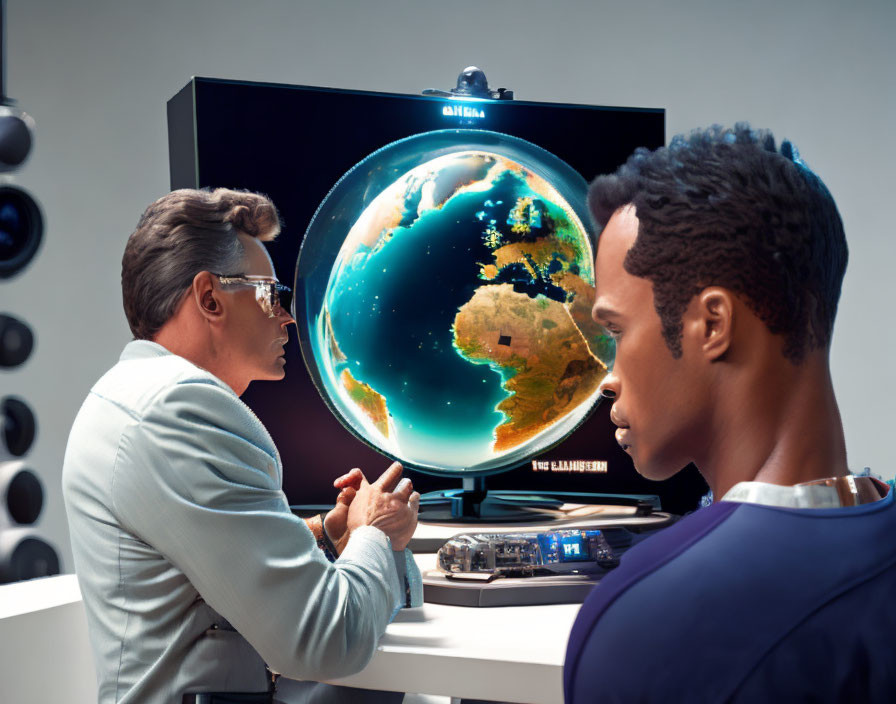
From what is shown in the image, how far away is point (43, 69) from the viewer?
3545mm

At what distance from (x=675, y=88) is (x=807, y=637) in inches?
113

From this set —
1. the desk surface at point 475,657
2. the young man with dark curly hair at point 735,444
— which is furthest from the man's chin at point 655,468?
the desk surface at point 475,657

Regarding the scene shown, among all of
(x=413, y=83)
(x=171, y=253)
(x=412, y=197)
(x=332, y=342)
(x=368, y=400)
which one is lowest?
(x=368, y=400)

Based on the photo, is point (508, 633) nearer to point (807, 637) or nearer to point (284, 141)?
point (807, 637)

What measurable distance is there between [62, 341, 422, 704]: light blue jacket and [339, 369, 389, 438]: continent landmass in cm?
49

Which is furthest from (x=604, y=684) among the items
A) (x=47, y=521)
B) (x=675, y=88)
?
(x=47, y=521)

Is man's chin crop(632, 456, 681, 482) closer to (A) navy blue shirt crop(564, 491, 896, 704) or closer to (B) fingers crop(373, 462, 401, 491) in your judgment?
(A) navy blue shirt crop(564, 491, 896, 704)

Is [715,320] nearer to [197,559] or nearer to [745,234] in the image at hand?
[745,234]

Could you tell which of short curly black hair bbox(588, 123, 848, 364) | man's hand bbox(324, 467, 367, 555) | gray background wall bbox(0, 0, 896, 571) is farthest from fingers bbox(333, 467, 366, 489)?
gray background wall bbox(0, 0, 896, 571)

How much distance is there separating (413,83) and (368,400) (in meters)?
1.82

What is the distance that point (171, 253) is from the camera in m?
1.45

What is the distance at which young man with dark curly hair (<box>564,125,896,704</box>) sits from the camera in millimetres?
600

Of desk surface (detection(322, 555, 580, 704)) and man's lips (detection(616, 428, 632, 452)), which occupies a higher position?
man's lips (detection(616, 428, 632, 452))

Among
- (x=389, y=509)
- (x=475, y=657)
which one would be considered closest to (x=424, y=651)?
(x=475, y=657)
